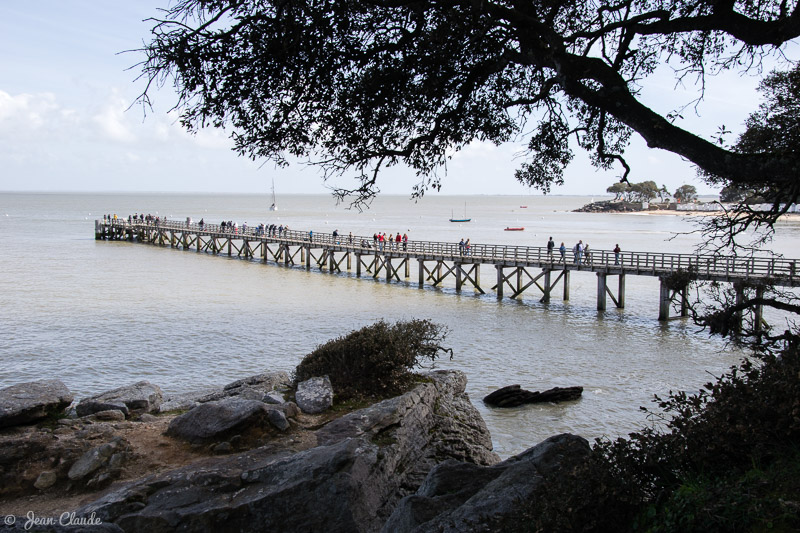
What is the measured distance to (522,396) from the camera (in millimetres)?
18062

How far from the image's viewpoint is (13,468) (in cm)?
891

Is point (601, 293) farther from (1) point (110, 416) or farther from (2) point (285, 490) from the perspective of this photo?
(2) point (285, 490)

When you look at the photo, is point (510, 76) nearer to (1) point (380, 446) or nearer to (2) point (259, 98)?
(2) point (259, 98)

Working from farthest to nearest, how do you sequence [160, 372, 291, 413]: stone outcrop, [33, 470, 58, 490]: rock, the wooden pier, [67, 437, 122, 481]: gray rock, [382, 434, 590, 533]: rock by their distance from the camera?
1. the wooden pier
2. [160, 372, 291, 413]: stone outcrop
3. [67, 437, 122, 481]: gray rock
4. [33, 470, 58, 490]: rock
5. [382, 434, 590, 533]: rock

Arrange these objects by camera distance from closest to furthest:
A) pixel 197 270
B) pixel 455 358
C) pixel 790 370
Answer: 1. pixel 790 370
2. pixel 455 358
3. pixel 197 270

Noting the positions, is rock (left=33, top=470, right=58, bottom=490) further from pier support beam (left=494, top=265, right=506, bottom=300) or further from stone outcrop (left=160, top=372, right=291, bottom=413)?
pier support beam (left=494, top=265, right=506, bottom=300)

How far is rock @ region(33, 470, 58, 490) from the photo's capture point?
8734 millimetres

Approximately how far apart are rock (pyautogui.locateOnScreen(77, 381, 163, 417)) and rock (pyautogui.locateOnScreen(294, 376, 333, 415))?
3.45 meters

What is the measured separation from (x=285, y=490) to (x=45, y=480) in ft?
11.8

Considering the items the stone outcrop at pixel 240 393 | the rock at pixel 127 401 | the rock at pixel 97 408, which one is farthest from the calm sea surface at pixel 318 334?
the rock at pixel 97 408

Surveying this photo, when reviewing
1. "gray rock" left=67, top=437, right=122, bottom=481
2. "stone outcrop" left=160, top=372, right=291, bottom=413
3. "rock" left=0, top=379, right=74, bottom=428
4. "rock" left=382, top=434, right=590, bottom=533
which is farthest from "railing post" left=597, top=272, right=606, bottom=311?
"gray rock" left=67, top=437, right=122, bottom=481

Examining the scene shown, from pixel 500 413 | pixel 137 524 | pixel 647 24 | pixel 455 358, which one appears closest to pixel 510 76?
pixel 647 24

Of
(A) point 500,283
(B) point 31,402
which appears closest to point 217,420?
(B) point 31,402

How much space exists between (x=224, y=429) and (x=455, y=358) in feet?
45.6
